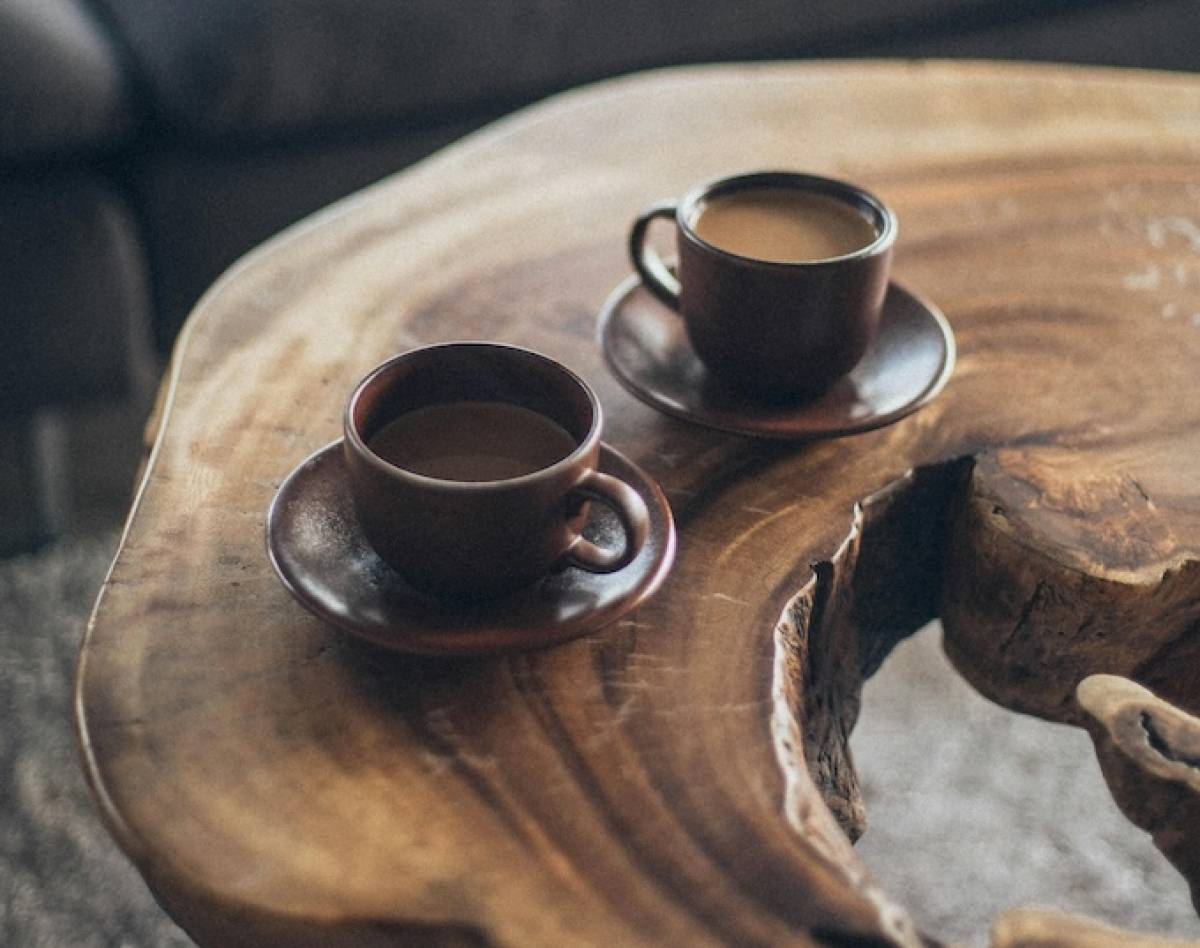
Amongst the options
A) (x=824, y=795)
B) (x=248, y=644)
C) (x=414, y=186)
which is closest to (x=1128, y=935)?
(x=824, y=795)

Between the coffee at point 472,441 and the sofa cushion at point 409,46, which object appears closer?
the coffee at point 472,441

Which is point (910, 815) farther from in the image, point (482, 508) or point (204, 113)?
point (204, 113)

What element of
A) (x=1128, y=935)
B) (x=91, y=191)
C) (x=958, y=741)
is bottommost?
(x=958, y=741)

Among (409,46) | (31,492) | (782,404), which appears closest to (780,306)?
(782,404)

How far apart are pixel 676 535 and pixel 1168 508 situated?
243mm

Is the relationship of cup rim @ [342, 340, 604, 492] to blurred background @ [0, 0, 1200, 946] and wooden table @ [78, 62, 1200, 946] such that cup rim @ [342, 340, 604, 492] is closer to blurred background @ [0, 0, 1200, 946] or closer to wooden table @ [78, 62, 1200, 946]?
wooden table @ [78, 62, 1200, 946]

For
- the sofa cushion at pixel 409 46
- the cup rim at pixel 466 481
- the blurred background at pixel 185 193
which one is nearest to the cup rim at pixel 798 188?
the cup rim at pixel 466 481

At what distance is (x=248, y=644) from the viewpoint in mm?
547

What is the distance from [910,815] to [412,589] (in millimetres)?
727

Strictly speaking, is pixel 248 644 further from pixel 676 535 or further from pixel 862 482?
pixel 862 482

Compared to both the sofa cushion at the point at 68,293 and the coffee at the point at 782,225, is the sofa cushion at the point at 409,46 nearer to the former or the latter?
the sofa cushion at the point at 68,293

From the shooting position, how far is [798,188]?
72 centimetres

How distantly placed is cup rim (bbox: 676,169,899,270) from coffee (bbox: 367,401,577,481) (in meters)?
0.13

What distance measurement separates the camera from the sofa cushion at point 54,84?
1219mm
